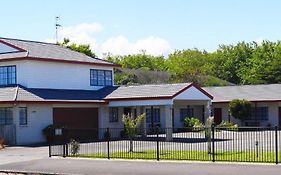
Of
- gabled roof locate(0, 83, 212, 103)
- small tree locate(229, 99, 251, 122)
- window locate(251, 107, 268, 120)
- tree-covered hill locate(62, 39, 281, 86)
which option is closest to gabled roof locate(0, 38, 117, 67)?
gabled roof locate(0, 83, 212, 103)

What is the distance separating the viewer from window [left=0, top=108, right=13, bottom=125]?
38.3 metres

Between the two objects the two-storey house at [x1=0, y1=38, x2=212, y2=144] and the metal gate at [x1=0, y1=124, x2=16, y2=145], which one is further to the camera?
the two-storey house at [x1=0, y1=38, x2=212, y2=144]

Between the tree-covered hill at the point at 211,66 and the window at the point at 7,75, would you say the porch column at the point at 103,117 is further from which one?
the tree-covered hill at the point at 211,66

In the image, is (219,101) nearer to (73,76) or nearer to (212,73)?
(73,76)

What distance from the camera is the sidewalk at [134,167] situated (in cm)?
2008

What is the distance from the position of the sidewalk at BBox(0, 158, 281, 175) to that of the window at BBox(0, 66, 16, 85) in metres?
17.1

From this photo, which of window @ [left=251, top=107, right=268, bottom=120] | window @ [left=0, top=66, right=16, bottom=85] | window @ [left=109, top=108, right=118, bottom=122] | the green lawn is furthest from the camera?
window @ [left=251, top=107, right=268, bottom=120]

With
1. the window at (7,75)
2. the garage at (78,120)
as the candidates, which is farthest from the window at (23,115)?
the window at (7,75)

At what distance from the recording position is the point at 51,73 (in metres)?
43.0

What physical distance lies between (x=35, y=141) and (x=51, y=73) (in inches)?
Result: 238

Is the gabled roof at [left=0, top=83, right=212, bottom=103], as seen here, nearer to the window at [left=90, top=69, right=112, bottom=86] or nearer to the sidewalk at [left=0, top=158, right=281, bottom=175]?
the window at [left=90, top=69, right=112, bottom=86]

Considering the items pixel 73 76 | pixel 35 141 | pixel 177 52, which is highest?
pixel 177 52

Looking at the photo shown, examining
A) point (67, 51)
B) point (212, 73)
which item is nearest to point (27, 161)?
point (67, 51)

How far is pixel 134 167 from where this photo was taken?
22172 mm
